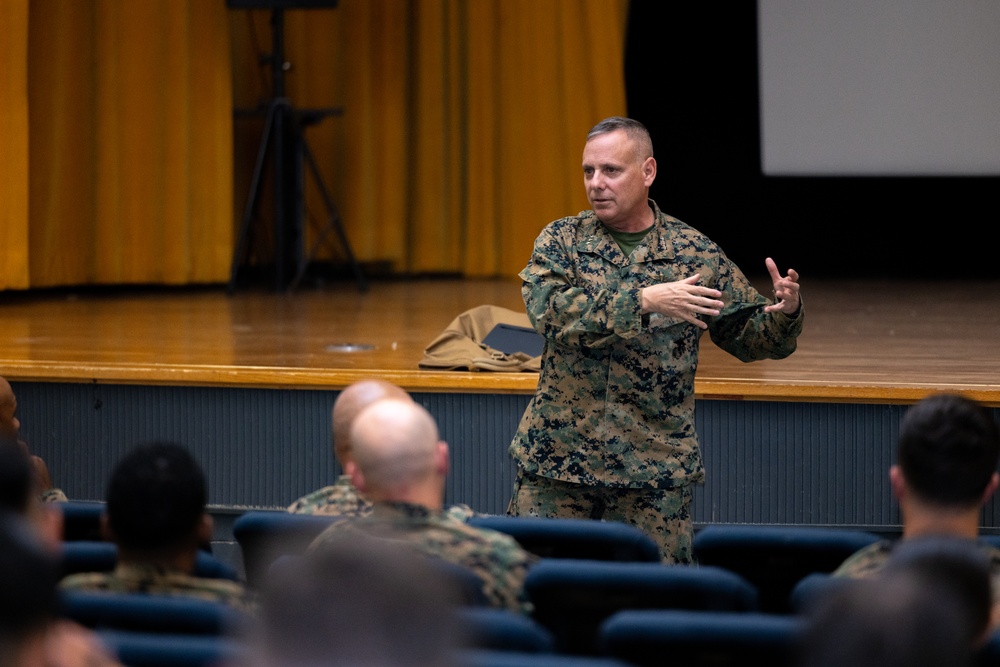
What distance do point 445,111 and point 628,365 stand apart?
559cm

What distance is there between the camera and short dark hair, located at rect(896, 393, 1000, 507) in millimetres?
1936

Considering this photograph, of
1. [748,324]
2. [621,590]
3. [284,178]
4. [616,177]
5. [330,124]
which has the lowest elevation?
[621,590]

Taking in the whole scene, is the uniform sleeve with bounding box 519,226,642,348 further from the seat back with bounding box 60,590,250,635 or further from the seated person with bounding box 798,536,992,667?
the seated person with bounding box 798,536,992,667

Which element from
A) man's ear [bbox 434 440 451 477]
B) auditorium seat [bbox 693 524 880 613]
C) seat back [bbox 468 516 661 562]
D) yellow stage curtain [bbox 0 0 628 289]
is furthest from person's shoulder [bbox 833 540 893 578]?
yellow stage curtain [bbox 0 0 628 289]

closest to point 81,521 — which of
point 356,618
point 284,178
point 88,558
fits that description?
point 88,558

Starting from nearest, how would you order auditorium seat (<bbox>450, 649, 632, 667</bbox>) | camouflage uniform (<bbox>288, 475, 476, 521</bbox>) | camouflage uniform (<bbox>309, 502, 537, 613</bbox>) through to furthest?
auditorium seat (<bbox>450, 649, 632, 667</bbox>)
camouflage uniform (<bbox>309, 502, 537, 613</bbox>)
camouflage uniform (<bbox>288, 475, 476, 521</bbox>)

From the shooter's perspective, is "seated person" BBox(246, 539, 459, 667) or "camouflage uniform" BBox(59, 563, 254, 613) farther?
"camouflage uniform" BBox(59, 563, 254, 613)

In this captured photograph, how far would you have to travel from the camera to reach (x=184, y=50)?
7.19 metres

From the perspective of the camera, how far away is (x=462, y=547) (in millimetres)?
2082

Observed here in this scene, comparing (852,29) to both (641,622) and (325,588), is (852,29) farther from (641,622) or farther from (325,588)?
(325,588)

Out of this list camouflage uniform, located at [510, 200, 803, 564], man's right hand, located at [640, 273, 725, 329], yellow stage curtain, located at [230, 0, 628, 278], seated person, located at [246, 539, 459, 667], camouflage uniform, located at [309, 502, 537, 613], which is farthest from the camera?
yellow stage curtain, located at [230, 0, 628, 278]

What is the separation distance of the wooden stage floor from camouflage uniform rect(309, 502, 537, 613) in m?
1.93

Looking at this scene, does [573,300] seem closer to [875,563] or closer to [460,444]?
[875,563]

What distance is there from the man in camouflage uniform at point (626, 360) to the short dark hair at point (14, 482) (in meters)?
1.32
